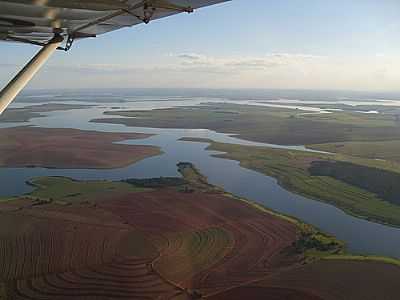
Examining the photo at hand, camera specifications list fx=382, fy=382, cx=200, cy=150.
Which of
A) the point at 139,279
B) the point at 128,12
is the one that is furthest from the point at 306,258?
the point at 128,12

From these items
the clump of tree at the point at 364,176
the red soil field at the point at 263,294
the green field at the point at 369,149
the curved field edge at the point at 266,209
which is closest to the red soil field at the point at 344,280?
the red soil field at the point at 263,294

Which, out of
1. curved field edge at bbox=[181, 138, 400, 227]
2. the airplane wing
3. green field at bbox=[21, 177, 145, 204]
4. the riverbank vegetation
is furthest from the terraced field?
the riverbank vegetation

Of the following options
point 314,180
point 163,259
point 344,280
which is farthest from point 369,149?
point 163,259

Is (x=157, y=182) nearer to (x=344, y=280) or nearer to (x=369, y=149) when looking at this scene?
(x=344, y=280)

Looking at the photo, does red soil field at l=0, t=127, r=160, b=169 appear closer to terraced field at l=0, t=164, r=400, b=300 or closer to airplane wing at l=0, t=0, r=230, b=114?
terraced field at l=0, t=164, r=400, b=300

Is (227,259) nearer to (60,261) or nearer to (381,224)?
(60,261)
